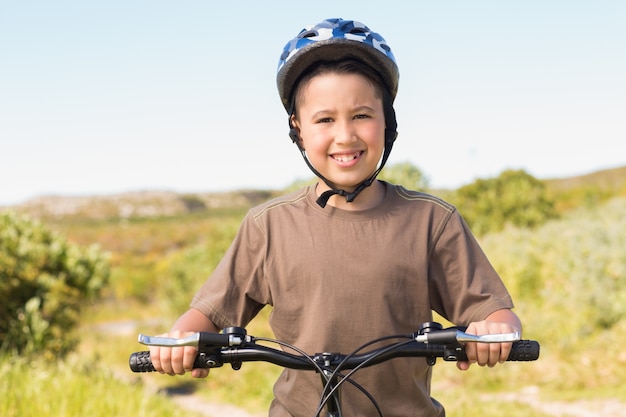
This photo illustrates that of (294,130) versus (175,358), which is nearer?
(175,358)

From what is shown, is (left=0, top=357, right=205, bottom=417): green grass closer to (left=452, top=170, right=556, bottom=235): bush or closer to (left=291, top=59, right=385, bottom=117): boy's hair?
(left=291, top=59, right=385, bottom=117): boy's hair

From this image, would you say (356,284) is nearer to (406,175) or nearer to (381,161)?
(381,161)

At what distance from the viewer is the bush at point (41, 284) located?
7652 millimetres

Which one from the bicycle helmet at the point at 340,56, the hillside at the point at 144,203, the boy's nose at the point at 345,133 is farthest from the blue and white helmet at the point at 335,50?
the hillside at the point at 144,203

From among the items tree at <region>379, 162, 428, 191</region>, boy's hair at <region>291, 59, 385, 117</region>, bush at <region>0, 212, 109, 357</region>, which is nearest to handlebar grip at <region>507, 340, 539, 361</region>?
boy's hair at <region>291, 59, 385, 117</region>

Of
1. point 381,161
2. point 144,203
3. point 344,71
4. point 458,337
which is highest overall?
point 144,203

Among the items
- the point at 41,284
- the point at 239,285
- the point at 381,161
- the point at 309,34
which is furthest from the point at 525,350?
the point at 41,284

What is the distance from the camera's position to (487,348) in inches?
82.7

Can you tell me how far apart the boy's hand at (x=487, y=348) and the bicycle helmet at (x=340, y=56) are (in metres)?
0.72

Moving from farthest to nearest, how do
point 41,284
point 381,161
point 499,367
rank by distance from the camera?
point 499,367
point 41,284
point 381,161

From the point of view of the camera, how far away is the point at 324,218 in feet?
8.59

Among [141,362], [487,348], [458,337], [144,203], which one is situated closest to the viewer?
[458,337]

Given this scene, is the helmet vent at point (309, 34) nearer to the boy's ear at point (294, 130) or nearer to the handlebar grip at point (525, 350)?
the boy's ear at point (294, 130)

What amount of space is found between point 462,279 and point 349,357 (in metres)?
0.74
